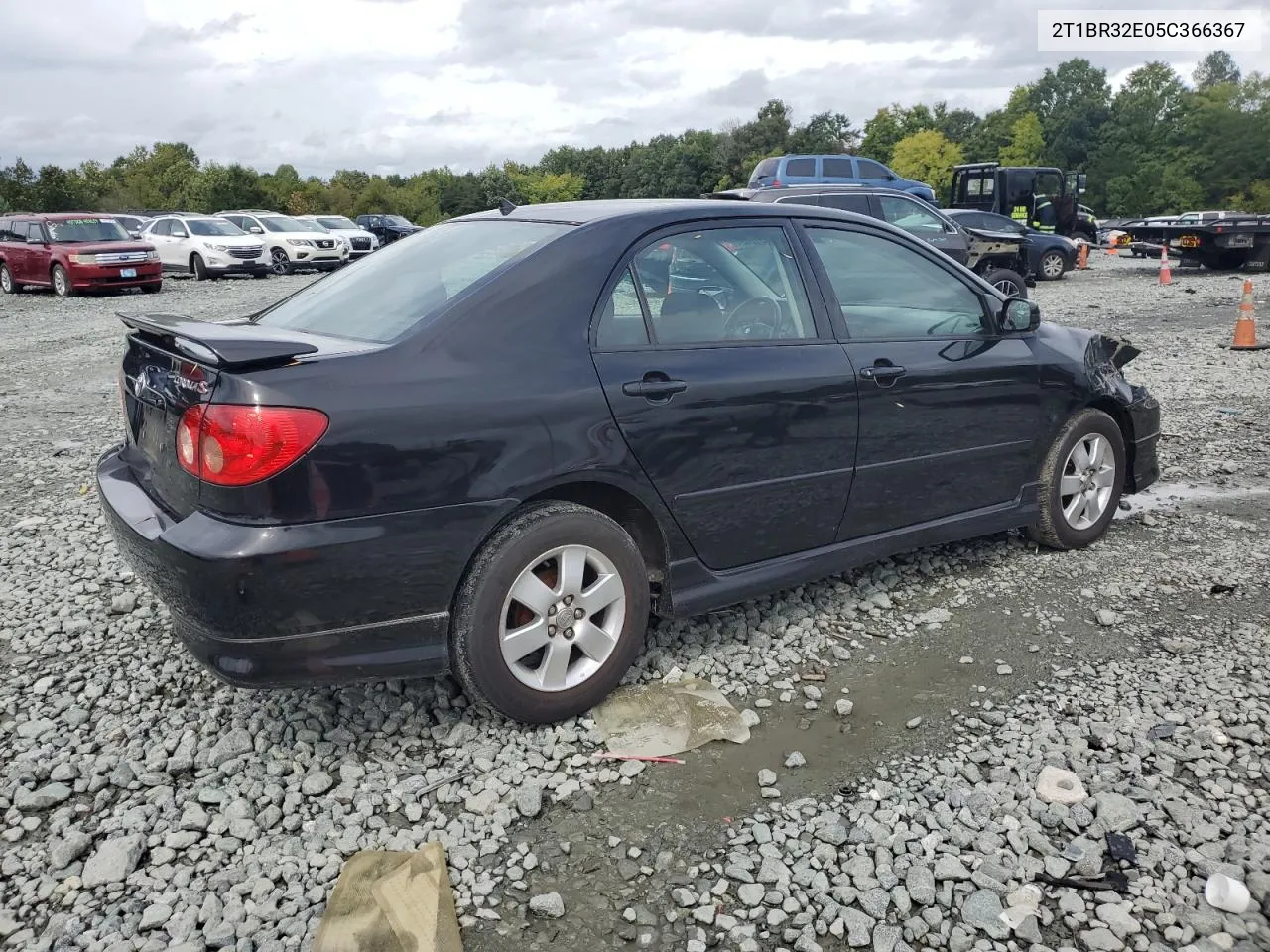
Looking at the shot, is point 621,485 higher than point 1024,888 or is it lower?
higher

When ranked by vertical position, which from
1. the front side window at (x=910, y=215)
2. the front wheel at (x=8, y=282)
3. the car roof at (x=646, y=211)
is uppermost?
the front side window at (x=910, y=215)

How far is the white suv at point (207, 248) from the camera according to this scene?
2498 cm

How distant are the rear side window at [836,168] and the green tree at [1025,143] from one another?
66.7m

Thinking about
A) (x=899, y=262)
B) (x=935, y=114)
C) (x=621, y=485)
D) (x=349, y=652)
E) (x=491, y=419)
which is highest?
(x=935, y=114)

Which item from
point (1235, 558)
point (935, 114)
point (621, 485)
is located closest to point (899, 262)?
point (621, 485)

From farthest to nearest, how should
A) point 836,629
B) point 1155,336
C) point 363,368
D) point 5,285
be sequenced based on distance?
point 5,285, point 1155,336, point 836,629, point 363,368

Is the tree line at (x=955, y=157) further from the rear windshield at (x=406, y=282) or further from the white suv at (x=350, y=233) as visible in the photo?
the rear windshield at (x=406, y=282)

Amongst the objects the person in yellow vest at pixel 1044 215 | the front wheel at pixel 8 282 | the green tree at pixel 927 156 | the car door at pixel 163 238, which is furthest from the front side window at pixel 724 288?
the green tree at pixel 927 156

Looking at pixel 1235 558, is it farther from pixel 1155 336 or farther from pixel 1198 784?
pixel 1155 336

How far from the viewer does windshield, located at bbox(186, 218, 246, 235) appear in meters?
25.5

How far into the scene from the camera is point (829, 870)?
8.70 feet

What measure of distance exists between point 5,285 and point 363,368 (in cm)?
2345

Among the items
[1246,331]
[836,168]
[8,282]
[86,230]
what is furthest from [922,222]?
[8,282]

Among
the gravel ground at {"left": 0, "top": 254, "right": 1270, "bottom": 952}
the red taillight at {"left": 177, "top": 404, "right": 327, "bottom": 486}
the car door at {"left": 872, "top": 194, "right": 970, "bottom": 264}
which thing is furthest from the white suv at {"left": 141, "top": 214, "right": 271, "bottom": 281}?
the red taillight at {"left": 177, "top": 404, "right": 327, "bottom": 486}
